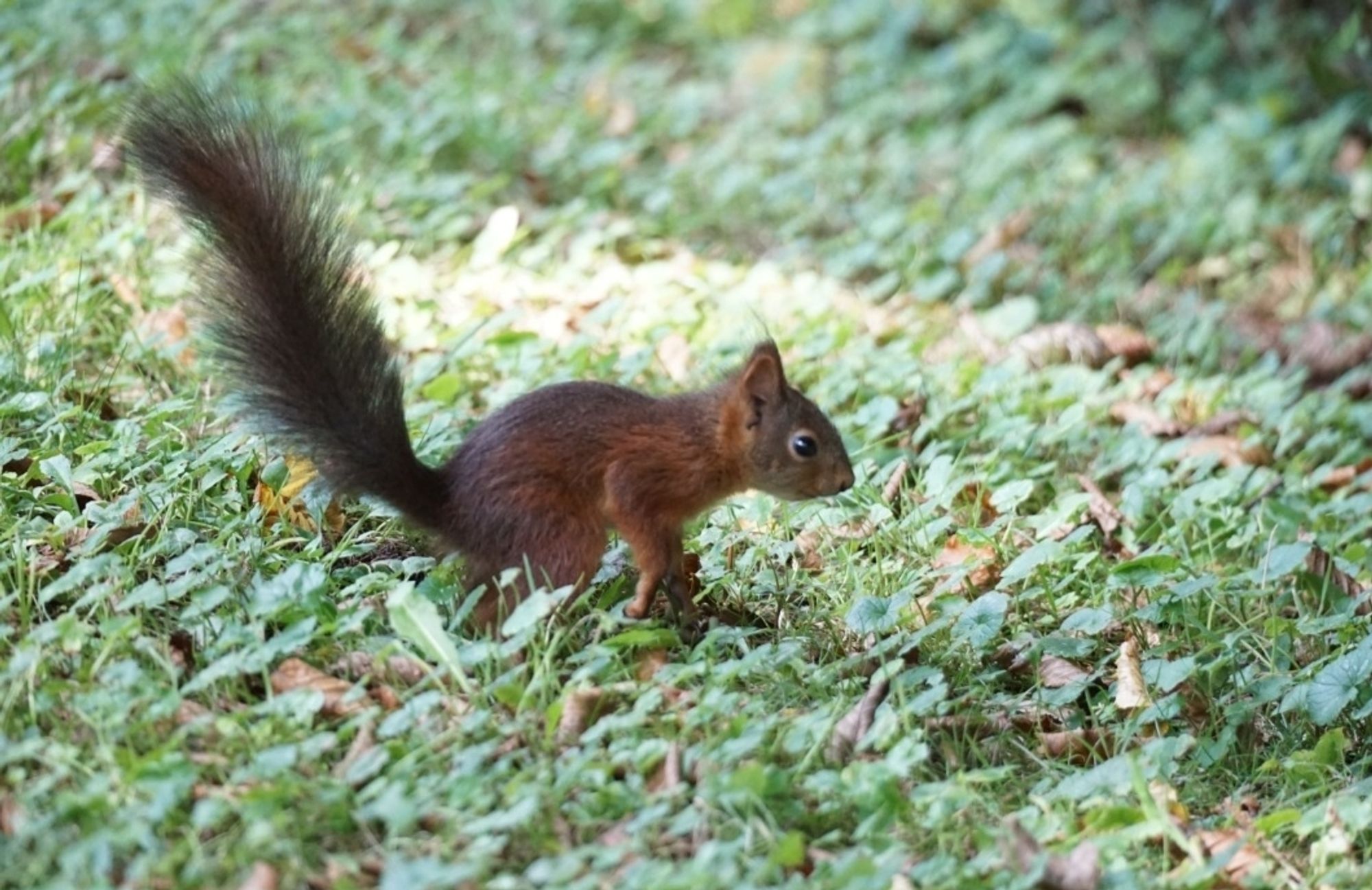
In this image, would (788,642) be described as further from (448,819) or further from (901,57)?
(901,57)

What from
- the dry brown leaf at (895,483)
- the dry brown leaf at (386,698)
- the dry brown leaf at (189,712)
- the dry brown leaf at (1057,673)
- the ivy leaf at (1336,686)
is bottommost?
the ivy leaf at (1336,686)

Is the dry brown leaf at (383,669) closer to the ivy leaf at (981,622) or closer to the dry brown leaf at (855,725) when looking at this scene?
the dry brown leaf at (855,725)

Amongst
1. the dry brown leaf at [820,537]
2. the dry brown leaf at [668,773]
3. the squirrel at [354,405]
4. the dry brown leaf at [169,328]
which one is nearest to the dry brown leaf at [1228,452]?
the dry brown leaf at [820,537]

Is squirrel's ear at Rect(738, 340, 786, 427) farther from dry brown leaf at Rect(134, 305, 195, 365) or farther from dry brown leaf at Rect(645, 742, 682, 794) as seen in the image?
dry brown leaf at Rect(134, 305, 195, 365)

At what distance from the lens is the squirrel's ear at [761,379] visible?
3416 millimetres

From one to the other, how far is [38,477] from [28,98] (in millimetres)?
2397

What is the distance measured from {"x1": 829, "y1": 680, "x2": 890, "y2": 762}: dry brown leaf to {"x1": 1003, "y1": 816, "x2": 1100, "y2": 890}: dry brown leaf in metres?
0.37

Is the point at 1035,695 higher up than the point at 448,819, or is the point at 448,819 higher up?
the point at 448,819

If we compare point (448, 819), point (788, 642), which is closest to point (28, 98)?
point (788, 642)

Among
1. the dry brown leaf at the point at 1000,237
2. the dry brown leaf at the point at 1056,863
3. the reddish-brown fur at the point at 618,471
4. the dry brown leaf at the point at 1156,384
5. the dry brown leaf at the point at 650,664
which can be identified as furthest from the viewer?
the dry brown leaf at the point at 1000,237

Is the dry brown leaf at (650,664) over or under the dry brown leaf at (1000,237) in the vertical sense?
over

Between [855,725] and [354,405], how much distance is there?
3.52 ft

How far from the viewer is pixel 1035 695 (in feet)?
11.1

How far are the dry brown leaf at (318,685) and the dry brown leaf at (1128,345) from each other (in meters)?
3.13
